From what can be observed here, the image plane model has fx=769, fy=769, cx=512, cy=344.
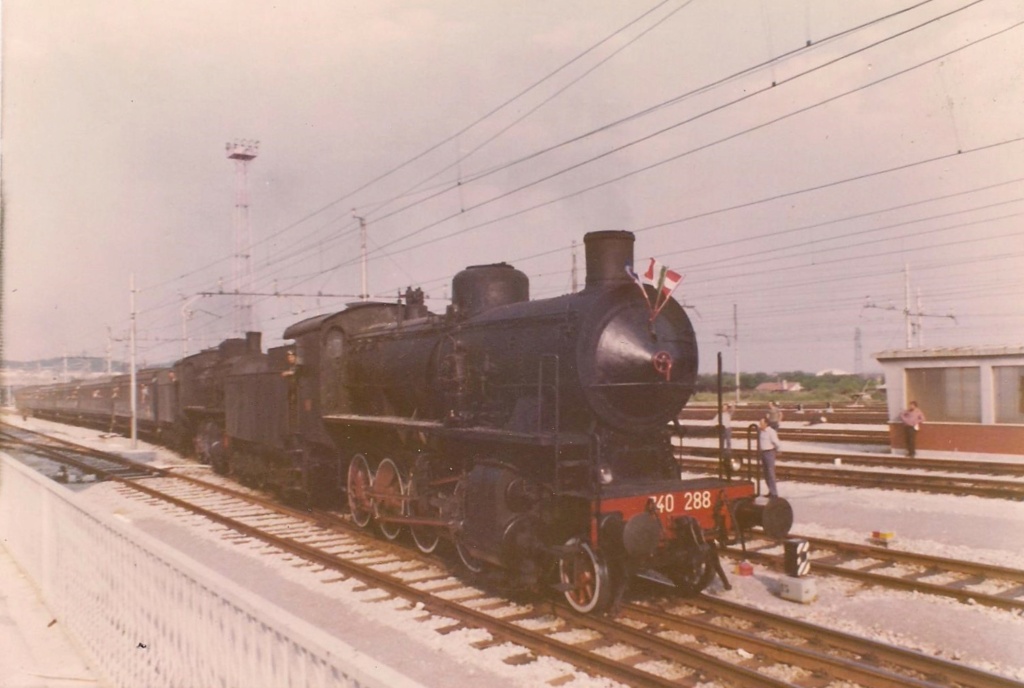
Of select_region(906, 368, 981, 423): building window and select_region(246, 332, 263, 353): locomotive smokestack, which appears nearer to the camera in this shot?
select_region(906, 368, 981, 423): building window

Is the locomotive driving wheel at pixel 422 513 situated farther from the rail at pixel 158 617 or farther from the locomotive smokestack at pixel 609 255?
the rail at pixel 158 617

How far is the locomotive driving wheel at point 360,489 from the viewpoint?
11852mm

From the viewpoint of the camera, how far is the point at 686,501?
25.4ft

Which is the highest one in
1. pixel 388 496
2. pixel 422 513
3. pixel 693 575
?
pixel 388 496

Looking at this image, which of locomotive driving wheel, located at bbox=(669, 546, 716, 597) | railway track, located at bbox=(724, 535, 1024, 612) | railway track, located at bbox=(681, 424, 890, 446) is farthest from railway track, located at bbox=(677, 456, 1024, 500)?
locomotive driving wheel, located at bbox=(669, 546, 716, 597)

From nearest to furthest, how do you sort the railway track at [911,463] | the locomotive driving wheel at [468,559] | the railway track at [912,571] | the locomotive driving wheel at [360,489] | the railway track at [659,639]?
the railway track at [659,639]
the railway track at [912,571]
the locomotive driving wheel at [468,559]
the locomotive driving wheel at [360,489]
the railway track at [911,463]

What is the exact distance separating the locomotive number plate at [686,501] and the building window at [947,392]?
15.0 m

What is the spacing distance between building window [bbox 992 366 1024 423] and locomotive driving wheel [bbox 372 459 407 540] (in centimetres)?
1574

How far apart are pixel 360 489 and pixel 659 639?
655cm

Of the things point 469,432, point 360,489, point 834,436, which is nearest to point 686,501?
point 469,432

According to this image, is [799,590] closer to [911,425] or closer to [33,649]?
[33,649]

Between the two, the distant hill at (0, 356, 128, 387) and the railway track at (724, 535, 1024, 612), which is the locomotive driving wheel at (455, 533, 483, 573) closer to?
the railway track at (724, 535, 1024, 612)

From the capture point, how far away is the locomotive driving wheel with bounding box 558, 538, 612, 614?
7.33 metres

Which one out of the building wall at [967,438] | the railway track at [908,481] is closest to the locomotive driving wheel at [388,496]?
the railway track at [908,481]
